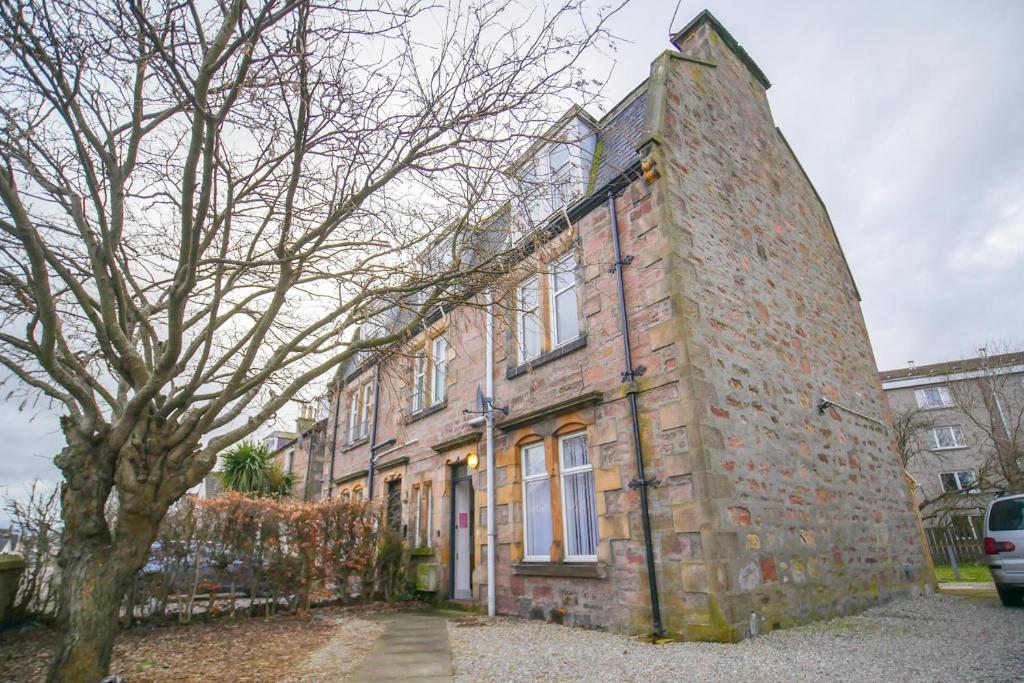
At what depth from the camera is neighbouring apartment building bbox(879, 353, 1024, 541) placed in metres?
20.5

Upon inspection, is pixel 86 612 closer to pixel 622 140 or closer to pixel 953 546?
pixel 622 140

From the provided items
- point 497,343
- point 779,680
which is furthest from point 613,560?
point 497,343

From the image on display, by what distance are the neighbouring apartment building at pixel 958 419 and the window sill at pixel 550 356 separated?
17825 mm

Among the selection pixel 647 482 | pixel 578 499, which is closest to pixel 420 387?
pixel 578 499

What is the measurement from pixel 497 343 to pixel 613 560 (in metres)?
4.57

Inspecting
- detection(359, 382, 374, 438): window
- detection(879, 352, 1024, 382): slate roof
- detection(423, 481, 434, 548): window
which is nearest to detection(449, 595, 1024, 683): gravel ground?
detection(423, 481, 434, 548): window

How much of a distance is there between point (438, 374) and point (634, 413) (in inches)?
262

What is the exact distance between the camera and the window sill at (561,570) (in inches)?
279

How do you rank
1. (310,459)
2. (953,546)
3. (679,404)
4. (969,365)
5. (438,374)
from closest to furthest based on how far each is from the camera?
(679,404) < (438,374) < (953,546) < (310,459) < (969,365)

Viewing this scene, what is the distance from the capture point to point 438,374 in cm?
1284

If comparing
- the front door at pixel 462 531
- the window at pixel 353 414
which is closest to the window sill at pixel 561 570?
the front door at pixel 462 531

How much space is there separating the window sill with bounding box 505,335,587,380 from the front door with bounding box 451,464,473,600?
8.52ft

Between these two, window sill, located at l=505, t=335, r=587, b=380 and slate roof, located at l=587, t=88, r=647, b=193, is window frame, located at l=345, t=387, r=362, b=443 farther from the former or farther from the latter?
slate roof, located at l=587, t=88, r=647, b=193

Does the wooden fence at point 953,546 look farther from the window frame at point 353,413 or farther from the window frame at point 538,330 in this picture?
the window frame at point 353,413
